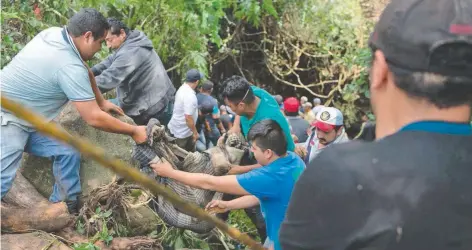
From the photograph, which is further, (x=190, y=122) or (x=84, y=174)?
(x=190, y=122)

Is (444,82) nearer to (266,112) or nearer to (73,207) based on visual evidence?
(266,112)

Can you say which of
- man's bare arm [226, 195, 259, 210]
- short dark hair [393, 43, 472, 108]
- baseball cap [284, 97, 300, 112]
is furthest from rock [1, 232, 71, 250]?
baseball cap [284, 97, 300, 112]

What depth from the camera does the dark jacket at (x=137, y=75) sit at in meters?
6.23

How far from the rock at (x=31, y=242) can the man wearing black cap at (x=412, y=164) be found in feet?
11.6

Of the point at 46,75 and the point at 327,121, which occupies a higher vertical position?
the point at 46,75

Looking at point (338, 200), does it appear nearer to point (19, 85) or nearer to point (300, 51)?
point (19, 85)

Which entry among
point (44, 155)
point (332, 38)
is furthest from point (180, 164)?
point (332, 38)

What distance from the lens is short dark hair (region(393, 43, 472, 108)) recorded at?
118cm

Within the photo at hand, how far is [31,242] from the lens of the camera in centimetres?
436

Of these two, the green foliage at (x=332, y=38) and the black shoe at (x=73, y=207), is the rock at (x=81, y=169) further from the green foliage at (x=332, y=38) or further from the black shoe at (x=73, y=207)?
the green foliage at (x=332, y=38)

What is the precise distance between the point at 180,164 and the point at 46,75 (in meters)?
1.14

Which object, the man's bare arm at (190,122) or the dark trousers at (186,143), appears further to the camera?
the dark trousers at (186,143)

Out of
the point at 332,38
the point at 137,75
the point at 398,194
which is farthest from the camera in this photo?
the point at 332,38

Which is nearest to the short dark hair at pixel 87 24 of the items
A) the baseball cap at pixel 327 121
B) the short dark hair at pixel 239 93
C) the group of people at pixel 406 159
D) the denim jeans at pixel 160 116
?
the short dark hair at pixel 239 93
